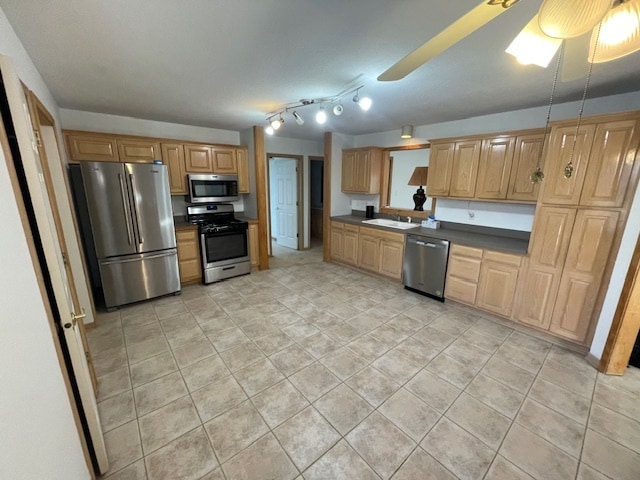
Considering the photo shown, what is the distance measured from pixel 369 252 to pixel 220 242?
2.40 metres

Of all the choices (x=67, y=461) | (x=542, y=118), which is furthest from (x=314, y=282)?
(x=542, y=118)

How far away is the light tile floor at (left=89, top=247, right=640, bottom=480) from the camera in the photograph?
1524mm

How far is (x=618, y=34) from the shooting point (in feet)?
3.10

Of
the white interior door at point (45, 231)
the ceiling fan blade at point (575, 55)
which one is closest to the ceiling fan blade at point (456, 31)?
the ceiling fan blade at point (575, 55)

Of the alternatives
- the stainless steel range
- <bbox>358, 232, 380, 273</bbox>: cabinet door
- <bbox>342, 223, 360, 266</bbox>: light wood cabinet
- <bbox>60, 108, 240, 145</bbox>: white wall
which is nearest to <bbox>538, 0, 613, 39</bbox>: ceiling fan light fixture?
<bbox>358, 232, 380, 273</bbox>: cabinet door

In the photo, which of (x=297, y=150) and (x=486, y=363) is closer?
(x=486, y=363)

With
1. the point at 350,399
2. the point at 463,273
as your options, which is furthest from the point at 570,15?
the point at 463,273

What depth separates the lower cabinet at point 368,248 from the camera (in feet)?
13.1

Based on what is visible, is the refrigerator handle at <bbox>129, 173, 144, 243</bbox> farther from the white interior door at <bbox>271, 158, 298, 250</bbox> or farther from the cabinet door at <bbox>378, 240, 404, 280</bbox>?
the cabinet door at <bbox>378, 240, 404, 280</bbox>

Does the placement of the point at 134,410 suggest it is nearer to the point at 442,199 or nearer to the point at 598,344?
the point at 598,344

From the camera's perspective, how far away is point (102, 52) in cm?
178

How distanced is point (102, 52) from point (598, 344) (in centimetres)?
461

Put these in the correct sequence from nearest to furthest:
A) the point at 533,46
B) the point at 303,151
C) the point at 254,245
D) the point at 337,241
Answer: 1. the point at 533,46
2. the point at 254,245
3. the point at 337,241
4. the point at 303,151

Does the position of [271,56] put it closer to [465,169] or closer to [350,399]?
[350,399]
